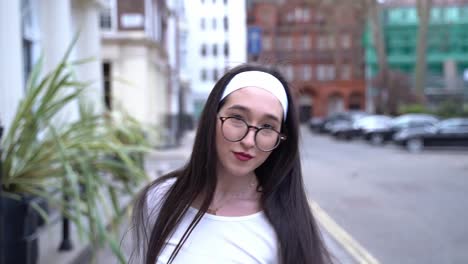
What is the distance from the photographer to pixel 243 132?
1.43 metres

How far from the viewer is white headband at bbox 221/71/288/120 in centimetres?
147

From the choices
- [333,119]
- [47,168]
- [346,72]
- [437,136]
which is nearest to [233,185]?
[47,168]

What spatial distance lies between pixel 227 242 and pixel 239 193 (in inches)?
7.3

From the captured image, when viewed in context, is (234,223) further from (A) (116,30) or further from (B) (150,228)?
(A) (116,30)

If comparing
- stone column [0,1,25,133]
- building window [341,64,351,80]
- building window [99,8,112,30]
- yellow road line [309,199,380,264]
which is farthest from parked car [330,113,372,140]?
stone column [0,1,25,133]

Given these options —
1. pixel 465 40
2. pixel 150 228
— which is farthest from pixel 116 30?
pixel 465 40

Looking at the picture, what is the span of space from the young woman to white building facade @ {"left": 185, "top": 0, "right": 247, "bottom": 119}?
753mm

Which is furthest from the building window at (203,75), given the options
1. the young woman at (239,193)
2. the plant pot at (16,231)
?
the plant pot at (16,231)

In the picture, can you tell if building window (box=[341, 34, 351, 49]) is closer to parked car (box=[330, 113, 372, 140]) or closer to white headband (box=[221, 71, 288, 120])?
parked car (box=[330, 113, 372, 140])

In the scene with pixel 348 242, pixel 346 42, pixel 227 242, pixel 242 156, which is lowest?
pixel 348 242

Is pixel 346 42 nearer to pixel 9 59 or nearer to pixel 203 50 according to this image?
pixel 9 59

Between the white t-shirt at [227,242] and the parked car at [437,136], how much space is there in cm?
2116

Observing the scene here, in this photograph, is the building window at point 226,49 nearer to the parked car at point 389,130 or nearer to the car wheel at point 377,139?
the parked car at point 389,130

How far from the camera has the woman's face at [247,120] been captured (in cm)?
143
